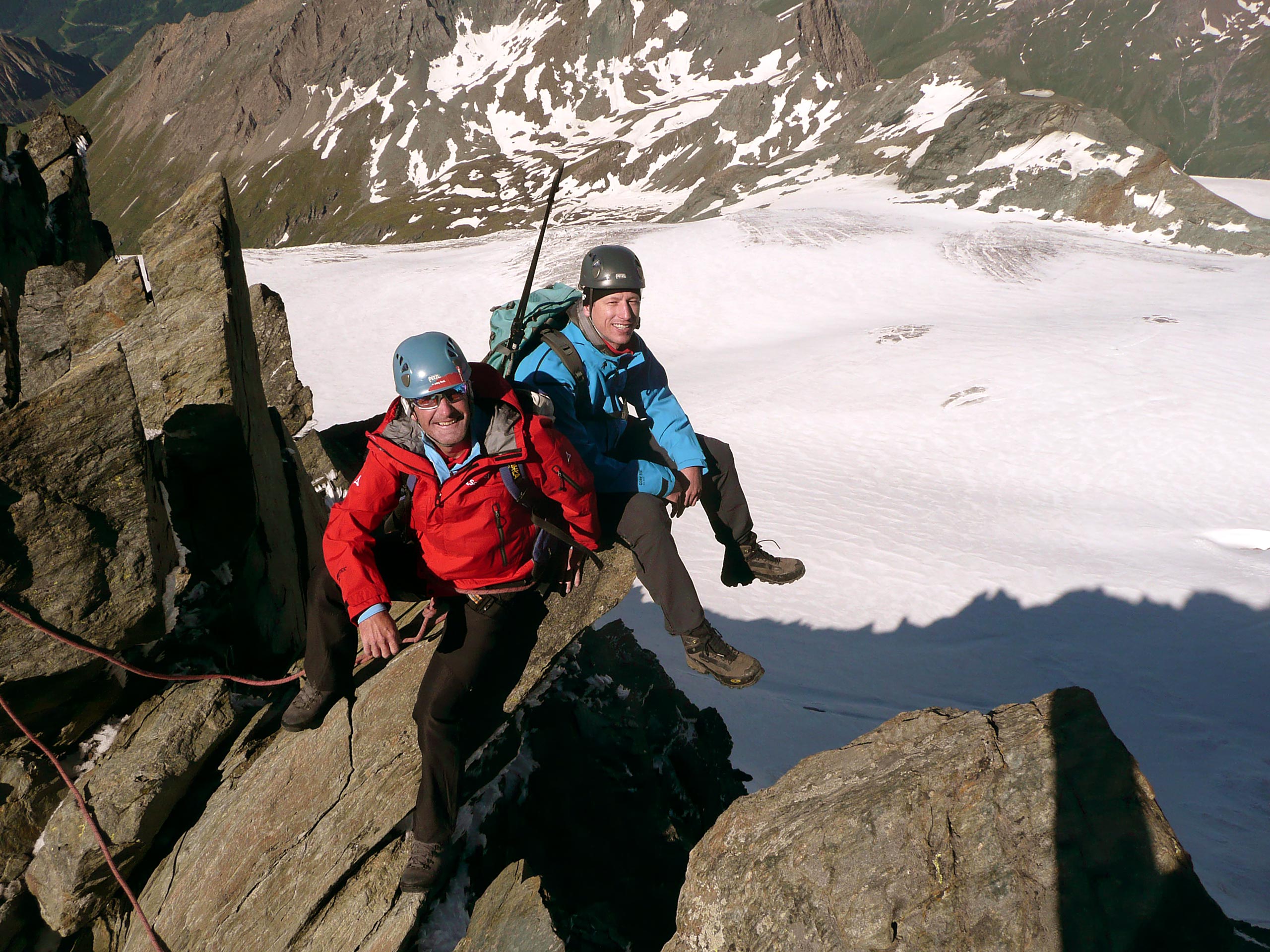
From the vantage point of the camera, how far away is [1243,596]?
32.1ft

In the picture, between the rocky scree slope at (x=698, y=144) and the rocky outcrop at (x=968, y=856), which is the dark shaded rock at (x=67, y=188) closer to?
the rocky outcrop at (x=968, y=856)

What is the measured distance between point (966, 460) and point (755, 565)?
11.0 m

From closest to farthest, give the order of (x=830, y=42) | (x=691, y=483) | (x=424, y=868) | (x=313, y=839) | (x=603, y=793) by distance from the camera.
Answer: (x=424, y=868), (x=313, y=839), (x=691, y=483), (x=603, y=793), (x=830, y=42)

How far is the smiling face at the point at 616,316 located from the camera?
547 centimetres

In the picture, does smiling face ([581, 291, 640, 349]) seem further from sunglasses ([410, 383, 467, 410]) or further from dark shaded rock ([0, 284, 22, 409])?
dark shaded rock ([0, 284, 22, 409])

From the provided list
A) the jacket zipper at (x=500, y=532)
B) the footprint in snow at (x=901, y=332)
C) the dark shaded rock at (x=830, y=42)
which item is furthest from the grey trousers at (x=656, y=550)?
the dark shaded rock at (x=830, y=42)

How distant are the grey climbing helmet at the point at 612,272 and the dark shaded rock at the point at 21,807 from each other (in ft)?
18.0

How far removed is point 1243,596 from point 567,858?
10.1m

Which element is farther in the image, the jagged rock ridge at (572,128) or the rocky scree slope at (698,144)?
the jagged rock ridge at (572,128)

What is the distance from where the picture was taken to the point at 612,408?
19.3 ft

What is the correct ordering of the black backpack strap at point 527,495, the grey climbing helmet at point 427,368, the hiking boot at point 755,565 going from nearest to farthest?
the grey climbing helmet at point 427,368, the black backpack strap at point 527,495, the hiking boot at point 755,565

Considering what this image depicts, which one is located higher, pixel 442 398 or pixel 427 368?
pixel 427 368

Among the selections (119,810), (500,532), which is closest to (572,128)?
(500,532)

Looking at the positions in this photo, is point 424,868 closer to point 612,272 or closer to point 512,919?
point 512,919
